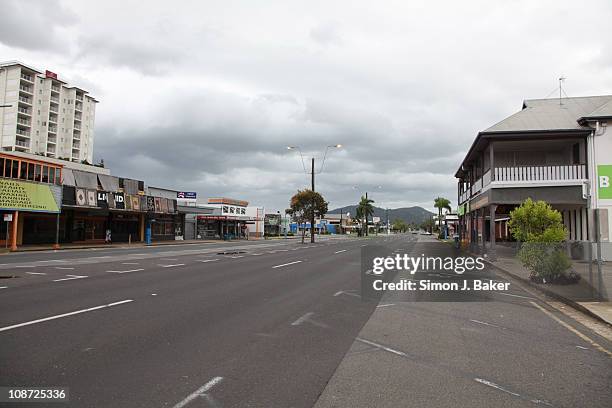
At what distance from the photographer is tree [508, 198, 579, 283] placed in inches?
554

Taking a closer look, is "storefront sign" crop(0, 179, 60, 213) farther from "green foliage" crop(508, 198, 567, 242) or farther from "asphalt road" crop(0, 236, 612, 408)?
"green foliage" crop(508, 198, 567, 242)

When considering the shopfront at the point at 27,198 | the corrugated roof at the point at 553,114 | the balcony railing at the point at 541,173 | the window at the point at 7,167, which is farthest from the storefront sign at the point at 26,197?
the balcony railing at the point at 541,173

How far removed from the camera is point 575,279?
13.9 m

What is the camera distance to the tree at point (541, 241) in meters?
14.1

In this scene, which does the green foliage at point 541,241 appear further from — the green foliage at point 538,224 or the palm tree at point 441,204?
the palm tree at point 441,204

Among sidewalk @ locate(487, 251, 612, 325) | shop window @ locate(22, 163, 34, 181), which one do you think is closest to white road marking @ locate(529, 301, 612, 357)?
sidewalk @ locate(487, 251, 612, 325)

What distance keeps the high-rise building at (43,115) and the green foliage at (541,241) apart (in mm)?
95264

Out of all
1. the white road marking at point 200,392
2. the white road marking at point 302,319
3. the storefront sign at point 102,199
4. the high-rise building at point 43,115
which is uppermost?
the high-rise building at point 43,115

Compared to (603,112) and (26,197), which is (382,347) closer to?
(603,112)

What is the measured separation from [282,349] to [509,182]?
771 inches

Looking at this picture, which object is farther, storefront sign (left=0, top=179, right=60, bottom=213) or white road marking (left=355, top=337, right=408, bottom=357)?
storefront sign (left=0, top=179, right=60, bottom=213)

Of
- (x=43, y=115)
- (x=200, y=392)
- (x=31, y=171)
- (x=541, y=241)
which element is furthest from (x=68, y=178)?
(x=43, y=115)

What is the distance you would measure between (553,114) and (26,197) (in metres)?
35.0

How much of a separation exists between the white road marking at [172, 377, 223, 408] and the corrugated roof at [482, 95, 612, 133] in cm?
2105
